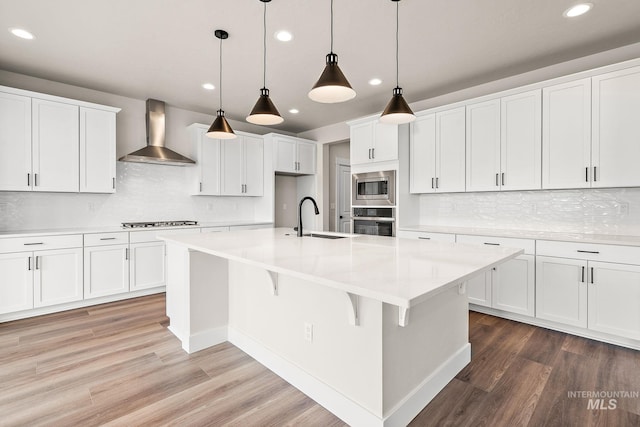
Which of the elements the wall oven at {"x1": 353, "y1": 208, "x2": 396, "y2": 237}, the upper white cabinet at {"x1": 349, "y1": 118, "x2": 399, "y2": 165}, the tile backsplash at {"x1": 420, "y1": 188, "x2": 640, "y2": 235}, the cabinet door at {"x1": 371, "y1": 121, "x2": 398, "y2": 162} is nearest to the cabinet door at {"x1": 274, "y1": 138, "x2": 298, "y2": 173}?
the upper white cabinet at {"x1": 349, "y1": 118, "x2": 399, "y2": 165}

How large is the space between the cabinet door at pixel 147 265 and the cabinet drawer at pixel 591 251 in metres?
4.32

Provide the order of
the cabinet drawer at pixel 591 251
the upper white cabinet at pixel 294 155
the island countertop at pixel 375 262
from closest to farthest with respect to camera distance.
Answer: the island countertop at pixel 375 262
the cabinet drawer at pixel 591 251
the upper white cabinet at pixel 294 155

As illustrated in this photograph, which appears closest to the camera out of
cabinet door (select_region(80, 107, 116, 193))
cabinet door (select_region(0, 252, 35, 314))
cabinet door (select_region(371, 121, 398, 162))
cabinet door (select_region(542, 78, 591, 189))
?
cabinet door (select_region(542, 78, 591, 189))

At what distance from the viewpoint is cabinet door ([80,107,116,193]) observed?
12.2 ft

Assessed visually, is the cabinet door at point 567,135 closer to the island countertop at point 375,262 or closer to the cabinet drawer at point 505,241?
the cabinet drawer at point 505,241

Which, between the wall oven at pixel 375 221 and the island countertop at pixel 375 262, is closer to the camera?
the island countertop at pixel 375 262

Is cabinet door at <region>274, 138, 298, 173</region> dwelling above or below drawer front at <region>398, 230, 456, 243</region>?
above

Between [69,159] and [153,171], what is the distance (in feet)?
3.56

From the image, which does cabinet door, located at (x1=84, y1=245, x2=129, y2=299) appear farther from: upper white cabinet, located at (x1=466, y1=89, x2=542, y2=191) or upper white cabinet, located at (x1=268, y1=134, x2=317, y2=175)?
upper white cabinet, located at (x1=466, y1=89, x2=542, y2=191)

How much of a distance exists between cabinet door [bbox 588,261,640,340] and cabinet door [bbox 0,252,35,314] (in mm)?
5293

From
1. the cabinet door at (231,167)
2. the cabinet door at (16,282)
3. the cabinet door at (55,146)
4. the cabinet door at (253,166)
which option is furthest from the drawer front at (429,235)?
the cabinet door at (16,282)

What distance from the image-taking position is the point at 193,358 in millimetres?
2375

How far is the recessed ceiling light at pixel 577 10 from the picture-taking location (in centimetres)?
231

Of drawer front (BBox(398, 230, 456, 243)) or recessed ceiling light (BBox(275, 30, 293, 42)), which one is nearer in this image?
recessed ceiling light (BBox(275, 30, 293, 42))
